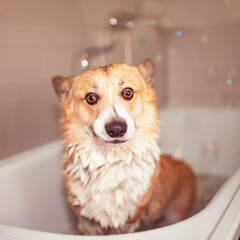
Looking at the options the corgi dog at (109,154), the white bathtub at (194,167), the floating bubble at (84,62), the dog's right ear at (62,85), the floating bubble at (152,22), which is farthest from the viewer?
the floating bubble at (152,22)

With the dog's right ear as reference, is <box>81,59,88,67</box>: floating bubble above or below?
above

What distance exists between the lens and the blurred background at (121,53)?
189 centimetres

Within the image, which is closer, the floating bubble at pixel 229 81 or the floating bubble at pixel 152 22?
the floating bubble at pixel 229 81

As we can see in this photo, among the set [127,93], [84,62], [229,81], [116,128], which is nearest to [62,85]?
[127,93]

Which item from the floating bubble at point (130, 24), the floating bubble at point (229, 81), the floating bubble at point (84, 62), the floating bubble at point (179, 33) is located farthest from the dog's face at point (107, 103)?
the floating bubble at point (179, 33)

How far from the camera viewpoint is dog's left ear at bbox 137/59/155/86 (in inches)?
53.4

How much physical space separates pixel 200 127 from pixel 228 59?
801 mm

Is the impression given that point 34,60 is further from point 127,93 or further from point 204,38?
point 204,38

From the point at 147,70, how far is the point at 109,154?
0.43m

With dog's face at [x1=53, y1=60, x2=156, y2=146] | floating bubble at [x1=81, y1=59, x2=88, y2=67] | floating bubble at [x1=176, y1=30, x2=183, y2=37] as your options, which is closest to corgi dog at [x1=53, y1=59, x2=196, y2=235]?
dog's face at [x1=53, y1=60, x2=156, y2=146]

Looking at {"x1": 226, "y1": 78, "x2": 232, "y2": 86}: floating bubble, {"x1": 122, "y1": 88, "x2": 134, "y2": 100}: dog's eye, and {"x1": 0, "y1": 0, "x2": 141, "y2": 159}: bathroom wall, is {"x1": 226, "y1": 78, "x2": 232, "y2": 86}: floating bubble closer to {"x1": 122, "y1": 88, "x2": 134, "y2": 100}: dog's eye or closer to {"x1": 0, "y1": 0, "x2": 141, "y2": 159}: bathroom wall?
{"x1": 0, "y1": 0, "x2": 141, "y2": 159}: bathroom wall

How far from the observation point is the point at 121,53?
2.79m

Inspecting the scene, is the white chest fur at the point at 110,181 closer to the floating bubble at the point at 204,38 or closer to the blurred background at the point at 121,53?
the blurred background at the point at 121,53

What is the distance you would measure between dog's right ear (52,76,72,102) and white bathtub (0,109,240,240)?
1.44 ft
